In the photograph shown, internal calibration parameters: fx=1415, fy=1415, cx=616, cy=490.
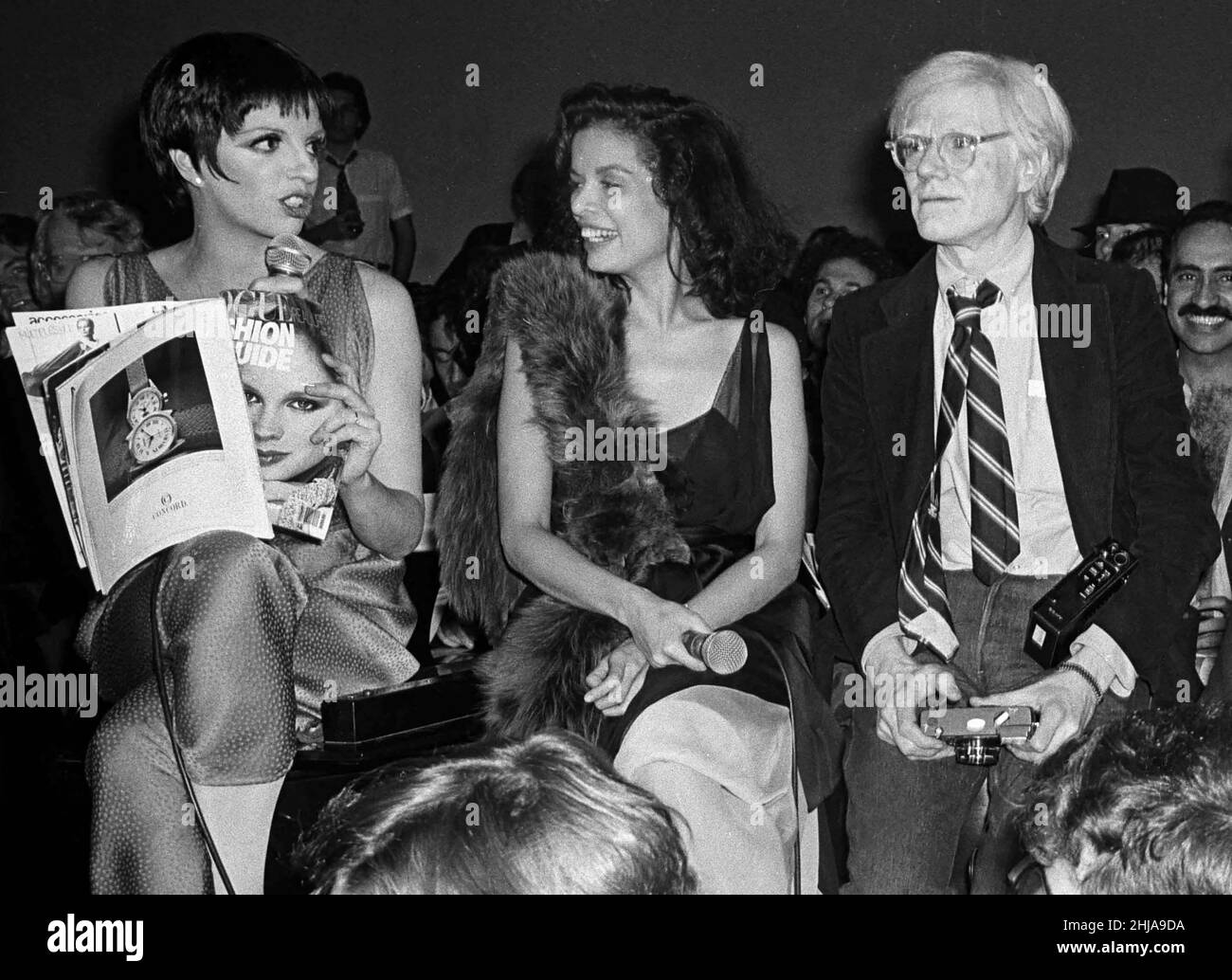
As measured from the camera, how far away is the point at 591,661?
2229mm

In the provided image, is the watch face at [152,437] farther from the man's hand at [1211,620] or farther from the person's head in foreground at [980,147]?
the man's hand at [1211,620]

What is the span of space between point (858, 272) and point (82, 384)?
6.36ft

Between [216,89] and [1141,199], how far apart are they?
261 centimetres

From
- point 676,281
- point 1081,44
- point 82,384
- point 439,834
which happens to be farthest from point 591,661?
point 1081,44

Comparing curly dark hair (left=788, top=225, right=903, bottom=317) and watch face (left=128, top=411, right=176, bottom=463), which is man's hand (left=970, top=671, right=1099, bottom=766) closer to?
watch face (left=128, top=411, right=176, bottom=463)

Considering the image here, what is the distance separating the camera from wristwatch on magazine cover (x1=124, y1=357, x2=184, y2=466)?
2.08 meters

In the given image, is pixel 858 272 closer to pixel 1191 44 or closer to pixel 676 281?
pixel 676 281

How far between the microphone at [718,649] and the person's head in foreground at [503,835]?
3.39ft

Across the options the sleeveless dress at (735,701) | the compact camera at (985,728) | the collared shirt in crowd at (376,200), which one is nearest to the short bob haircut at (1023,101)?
the sleeveless dress at (735,701)

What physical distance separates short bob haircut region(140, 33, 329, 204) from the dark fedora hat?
235 centimetres

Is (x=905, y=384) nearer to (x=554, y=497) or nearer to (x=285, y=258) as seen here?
(x=554, y=497)

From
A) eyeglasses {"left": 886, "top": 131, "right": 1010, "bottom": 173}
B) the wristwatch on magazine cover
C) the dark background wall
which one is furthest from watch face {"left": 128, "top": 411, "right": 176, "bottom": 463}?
the dark background wall

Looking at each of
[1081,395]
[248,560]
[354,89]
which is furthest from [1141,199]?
[248,560]
